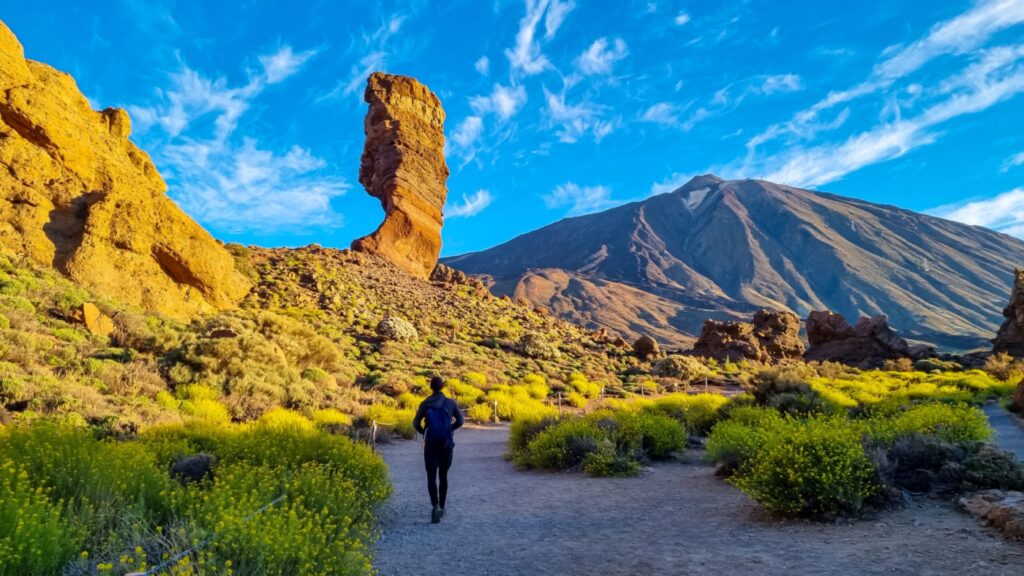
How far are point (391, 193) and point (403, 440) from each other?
3208 cm

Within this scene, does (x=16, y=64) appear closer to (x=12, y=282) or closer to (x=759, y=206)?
(x=12, y=282)

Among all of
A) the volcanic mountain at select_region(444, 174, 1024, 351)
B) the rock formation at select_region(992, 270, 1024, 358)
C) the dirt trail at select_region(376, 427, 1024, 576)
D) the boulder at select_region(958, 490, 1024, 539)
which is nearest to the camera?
the dirt trail at select_region(376, 427, 1024, 576)

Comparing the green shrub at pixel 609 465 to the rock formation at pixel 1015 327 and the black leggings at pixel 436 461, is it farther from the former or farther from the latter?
the rock formation at pixel 1015 327

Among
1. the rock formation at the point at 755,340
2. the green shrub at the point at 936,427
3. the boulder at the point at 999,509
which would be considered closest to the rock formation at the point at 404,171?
the rock formation at the point at 755,340

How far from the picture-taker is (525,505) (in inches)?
303

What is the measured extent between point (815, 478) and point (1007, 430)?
1173 centimetres

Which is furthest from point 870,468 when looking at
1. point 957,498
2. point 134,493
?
point 134,493

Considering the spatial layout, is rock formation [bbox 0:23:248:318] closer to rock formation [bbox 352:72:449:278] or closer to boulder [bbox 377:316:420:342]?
boulder [bbox 377:316:420:342]

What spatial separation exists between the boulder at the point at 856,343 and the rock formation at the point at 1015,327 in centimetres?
438

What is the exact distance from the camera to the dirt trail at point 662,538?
180 inches

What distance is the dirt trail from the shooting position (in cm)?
456

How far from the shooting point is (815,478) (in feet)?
19.5

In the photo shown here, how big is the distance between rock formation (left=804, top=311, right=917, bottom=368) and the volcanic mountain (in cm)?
4839

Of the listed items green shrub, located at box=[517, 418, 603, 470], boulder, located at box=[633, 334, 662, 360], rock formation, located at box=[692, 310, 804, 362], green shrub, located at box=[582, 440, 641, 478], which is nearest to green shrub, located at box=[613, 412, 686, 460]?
green shrub, located at box=[517, 418, 603, 470]
